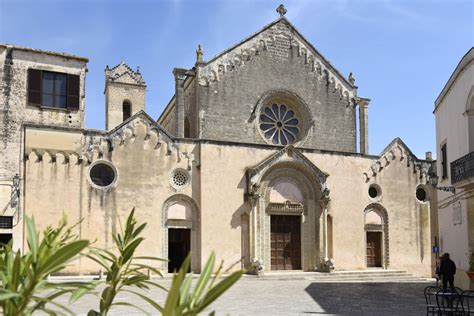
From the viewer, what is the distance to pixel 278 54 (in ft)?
92.0

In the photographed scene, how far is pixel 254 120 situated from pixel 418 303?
13467 millimetres

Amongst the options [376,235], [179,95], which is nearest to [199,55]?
[179,95]

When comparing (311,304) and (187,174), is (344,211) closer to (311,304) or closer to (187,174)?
(187,174)

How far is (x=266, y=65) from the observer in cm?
2766

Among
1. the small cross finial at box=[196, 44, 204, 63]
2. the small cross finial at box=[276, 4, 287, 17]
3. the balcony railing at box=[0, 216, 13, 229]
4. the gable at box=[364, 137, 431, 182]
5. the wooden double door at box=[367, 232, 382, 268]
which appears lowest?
the wooden double door at box=[367, 232, 382, 268]

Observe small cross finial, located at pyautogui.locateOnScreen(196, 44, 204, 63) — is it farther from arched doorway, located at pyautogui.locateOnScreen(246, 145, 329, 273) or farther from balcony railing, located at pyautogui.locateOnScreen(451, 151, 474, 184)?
balcony railing, located at pyautogui.locateOnScreen(451, 151, 474, 184)

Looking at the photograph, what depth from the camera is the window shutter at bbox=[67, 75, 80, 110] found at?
23172 millimetres

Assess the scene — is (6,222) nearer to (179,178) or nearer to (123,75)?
(179,178)

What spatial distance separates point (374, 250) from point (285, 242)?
517 centimetres

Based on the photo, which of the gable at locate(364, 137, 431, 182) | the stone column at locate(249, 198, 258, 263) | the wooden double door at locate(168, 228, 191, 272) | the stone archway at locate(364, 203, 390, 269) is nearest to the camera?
the wooden double door at locate(168, 228, 191, 272)

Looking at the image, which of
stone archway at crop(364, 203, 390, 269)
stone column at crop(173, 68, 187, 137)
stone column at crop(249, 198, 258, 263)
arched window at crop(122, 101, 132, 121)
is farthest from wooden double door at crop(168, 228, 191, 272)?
arched window at crop(122, 101, 132, 121)

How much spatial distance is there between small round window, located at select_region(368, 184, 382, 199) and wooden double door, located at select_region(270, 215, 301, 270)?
4462 millimetres

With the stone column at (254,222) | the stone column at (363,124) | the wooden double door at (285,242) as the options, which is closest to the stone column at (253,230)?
the stone column at (254,222)

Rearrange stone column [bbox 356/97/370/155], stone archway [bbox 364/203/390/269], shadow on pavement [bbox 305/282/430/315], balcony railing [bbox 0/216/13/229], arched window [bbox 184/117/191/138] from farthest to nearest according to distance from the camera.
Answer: stone column [bbox 356/97/370/155] < stone archway [bbox 364/203/390/269] < arched window [bbox 184/117/191/138] < balcony railing [bbox 0/216/13/229] < shadow on pavement [bbox 305/282/430/315]
